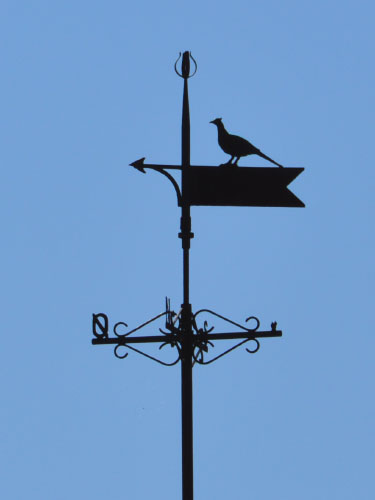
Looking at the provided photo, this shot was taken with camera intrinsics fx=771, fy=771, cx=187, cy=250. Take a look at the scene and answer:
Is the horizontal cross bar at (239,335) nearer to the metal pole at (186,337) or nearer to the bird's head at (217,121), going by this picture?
the metal pole at (186,337)

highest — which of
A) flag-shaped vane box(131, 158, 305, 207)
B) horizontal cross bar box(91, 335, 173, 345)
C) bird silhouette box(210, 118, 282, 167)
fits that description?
bird silhouette box(210, 118, 282, 167)

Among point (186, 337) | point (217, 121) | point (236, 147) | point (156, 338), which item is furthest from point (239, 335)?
point (217, 121)

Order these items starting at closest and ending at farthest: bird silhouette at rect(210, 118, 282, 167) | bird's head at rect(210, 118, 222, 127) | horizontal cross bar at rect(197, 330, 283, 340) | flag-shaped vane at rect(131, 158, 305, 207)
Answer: horizontal cross bar at rect(197, 330, 283, 340)
flag-shaped vane at rect(131, 158, 305, 207)
bird silhouette at rect(210, 118, 282, 167)
bird's head at rect(210, 118, 222, 127)

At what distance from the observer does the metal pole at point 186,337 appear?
148 inches

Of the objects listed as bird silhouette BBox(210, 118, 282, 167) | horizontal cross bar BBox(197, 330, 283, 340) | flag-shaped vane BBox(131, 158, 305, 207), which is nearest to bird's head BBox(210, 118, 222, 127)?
bird silhouette BBox(210, 118, 282, 167)

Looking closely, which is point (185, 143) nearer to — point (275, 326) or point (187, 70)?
point (187, 70)

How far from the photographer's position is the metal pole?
3.77m

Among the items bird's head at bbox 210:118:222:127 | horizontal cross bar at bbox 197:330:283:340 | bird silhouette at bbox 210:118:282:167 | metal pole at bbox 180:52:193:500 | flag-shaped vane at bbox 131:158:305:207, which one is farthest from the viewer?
bird's head at bbox 210:118:222:127

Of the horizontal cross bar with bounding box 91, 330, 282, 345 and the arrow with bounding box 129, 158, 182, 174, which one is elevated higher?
the arrow with bounding box 129, 158, 182, 174

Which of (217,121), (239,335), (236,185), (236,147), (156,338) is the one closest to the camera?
(156,338)

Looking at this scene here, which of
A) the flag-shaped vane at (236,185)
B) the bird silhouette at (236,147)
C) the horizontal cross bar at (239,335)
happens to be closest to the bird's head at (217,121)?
the bird silhouette at (236,147)

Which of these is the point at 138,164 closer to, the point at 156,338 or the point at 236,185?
the point at 236,185

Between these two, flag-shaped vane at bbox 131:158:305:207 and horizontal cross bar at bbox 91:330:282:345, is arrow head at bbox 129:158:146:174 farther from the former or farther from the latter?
horizontal cross bar at bbox 91:330:282:345

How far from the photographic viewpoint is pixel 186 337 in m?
3.90
